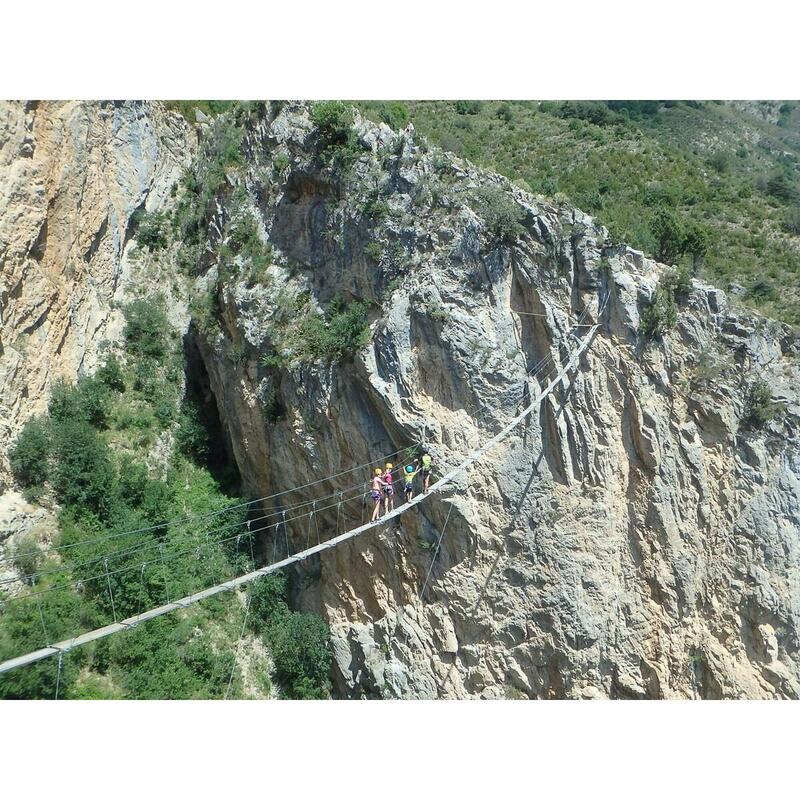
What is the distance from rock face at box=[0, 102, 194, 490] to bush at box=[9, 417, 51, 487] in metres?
0.17

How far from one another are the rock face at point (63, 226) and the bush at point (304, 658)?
607 centimetres

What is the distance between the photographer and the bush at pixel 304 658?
41.3 ft

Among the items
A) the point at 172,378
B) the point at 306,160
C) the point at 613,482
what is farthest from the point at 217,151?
the point at 613,482

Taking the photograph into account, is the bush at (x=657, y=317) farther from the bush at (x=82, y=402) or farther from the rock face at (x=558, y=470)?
the bush at (x=82, y=402)

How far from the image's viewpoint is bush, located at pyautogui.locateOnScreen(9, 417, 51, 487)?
1233 cm

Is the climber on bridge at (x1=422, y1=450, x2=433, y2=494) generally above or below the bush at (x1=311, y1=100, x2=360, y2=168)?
below

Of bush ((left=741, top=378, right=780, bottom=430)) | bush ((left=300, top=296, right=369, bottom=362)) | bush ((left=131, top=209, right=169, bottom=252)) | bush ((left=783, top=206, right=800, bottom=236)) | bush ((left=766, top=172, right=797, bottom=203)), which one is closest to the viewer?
bush ((left=741, top=378, right=780, bottom=430))

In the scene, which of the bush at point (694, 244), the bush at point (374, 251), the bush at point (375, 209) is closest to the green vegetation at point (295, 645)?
the bush at point (374, 251)

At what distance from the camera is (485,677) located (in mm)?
11422

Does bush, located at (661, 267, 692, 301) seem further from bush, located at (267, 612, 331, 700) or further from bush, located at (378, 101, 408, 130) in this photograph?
bush, located at (267, 612, 331, 700)

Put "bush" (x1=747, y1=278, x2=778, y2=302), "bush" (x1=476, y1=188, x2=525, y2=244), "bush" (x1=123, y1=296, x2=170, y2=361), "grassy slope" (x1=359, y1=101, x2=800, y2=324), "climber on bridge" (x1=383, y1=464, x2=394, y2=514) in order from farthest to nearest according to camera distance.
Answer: "bush" (x1=123, y1=296, x2=170, y2=361) → "grassy slope" (x1=359, y1=101, x2=800, y2=324) → "bush" (x1=747, y1=278, x2=778, y2=302) → "bush" (x1=476, y1=188, x2=525, y2=244) → "climber on bridge" (x1=383, y1=464, x2=394, y2=514)

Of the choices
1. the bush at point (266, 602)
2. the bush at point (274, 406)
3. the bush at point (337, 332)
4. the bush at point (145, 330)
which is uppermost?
the bush at point (145, 330)

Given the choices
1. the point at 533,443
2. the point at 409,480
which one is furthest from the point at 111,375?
the point at 533,443

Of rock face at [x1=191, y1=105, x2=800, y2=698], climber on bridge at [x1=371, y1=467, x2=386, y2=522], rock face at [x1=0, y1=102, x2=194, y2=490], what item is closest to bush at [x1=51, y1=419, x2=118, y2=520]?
rock face at [x1=0, y1=102, x2=194, y2=490]
